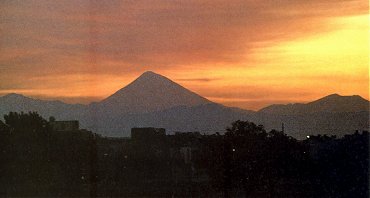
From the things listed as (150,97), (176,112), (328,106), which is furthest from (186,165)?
(176,112)

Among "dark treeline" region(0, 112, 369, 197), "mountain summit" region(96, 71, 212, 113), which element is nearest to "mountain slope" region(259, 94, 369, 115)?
"dark treeline" region(0, 112, 369, 197)

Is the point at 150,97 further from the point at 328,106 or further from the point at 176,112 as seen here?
the point at 328,106

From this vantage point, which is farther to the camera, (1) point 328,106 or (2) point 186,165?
(2) point 186,165

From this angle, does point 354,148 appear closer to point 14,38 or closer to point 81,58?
point 81,58

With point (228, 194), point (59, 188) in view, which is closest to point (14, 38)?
point (59, 188)

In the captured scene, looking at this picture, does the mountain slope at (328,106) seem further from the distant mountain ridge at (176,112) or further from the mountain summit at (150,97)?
the mountain summit at (150,97)

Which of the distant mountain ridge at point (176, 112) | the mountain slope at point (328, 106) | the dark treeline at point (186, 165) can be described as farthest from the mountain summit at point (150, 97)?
the mountain slope at point (328, 106)

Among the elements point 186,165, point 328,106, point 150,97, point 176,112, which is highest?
point 150,97

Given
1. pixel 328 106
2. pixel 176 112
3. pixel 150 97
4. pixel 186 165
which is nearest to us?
pixel 328 106
